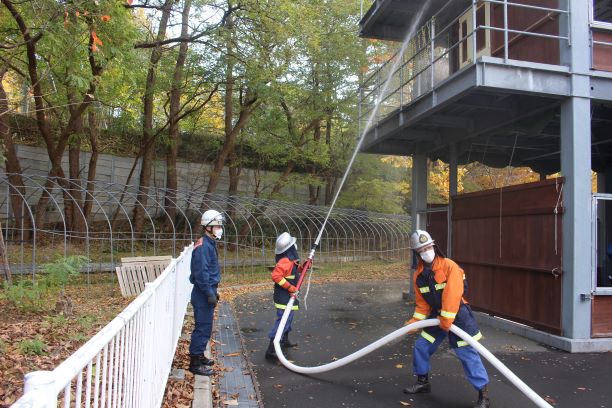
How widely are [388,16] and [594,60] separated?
237 inches

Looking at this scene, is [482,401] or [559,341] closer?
[482,401]

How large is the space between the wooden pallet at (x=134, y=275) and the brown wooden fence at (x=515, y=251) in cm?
719

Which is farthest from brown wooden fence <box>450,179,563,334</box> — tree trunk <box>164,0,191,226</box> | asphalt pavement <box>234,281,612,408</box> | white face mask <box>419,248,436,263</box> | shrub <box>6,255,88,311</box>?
tree trunk <box>164,0,191,226</box>

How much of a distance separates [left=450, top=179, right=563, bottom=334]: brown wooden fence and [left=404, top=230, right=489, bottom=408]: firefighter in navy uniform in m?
3.25

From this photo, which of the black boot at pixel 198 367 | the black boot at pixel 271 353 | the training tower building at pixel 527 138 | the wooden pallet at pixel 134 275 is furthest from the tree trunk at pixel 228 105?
the black boot at pixel 198 367

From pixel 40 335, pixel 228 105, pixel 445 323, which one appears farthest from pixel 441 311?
pixel 228 105

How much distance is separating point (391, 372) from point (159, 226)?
61.4 feet

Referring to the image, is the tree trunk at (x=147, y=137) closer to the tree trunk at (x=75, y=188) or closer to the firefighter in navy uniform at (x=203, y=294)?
the tree trunk at (x=75, y=188)

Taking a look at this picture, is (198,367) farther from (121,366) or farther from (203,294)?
(121,366)

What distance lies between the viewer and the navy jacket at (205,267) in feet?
18.6

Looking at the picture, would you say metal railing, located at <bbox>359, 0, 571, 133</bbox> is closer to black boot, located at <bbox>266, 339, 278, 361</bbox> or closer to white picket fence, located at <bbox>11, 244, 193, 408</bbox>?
black boot, located at <bbox>266, 339, 278, 361</bbox>

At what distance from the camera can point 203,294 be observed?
5.76 meters

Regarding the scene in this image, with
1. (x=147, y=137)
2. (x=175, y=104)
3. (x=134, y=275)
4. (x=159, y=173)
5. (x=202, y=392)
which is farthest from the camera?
(x=159, y=173)

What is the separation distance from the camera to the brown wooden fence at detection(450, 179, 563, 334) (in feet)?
25.0
